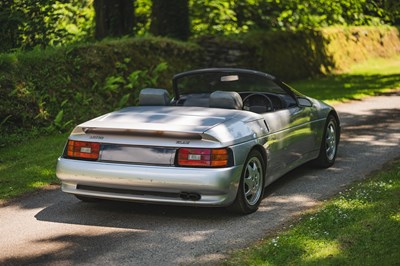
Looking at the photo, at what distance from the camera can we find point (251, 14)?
2519cm

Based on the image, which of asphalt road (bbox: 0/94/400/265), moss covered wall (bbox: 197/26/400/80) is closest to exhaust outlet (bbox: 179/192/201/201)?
asphalt road (bbox: 0/94/400/265)

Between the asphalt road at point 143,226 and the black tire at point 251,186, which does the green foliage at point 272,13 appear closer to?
the asphalt road at point 143,226

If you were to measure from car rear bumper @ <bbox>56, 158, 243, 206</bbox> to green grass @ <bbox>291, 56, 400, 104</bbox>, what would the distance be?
451 inches

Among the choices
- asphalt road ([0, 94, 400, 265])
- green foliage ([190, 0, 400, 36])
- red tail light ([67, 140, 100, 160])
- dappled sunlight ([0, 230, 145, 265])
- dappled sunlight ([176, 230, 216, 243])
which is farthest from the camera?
green foliage ([190, 0, 400, 36])

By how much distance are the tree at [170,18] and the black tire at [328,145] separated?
1038cm

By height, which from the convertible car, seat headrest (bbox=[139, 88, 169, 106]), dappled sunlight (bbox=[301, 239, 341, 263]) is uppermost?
seat headrest (bbox=[139, 88, 169, 106])

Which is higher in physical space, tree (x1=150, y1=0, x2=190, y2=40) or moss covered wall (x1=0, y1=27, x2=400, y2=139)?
tree (x1=150, y1=0, x2=190, y2=40)

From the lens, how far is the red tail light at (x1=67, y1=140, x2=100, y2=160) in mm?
7758

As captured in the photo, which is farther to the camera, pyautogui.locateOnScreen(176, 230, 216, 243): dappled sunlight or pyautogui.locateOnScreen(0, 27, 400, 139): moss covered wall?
pyautogui.locateOnScreen(0, 27, 400, 139): moss covered wall

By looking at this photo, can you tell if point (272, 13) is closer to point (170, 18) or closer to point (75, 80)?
point (170, 18)

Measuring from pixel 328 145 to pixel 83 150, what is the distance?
3.98 m

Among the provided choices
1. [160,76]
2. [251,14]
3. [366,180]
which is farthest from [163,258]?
[251,14]

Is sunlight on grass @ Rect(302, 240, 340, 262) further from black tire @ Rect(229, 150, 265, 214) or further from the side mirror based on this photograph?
the side mirror

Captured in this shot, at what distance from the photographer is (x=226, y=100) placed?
28.1 feet
